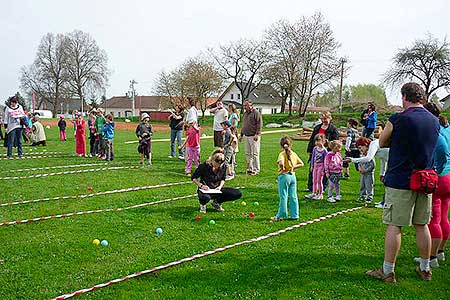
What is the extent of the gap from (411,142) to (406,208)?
0.69 metres

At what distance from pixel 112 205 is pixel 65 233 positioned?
1.88 m

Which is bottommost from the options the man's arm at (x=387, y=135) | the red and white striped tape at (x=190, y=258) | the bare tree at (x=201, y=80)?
the red and white striped tape at (x=190, y=258)

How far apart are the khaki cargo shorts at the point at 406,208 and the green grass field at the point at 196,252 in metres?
0.70

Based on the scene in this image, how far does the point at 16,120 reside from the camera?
15039 millimetres

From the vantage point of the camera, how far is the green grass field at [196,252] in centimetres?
450

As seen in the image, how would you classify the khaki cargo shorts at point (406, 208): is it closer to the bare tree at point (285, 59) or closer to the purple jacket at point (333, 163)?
the purple jacket at point (333, 163)

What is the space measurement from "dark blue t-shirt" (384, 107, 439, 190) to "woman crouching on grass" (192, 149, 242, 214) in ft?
12.7

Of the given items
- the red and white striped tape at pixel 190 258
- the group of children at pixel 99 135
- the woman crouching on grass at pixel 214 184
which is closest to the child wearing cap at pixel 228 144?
the woman crouching on grass at pixel 214 184

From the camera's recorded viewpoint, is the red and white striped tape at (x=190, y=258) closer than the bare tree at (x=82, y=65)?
Yes

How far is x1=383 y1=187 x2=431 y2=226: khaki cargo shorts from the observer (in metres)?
4.54

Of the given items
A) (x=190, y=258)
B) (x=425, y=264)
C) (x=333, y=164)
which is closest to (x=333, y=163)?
(x=333, y=164)

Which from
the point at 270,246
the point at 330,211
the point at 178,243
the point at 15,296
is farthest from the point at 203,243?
the point at 330,211

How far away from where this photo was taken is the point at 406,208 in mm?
4539

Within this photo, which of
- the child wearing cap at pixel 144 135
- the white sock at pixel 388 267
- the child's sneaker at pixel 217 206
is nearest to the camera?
the white sock at pixel 388 267
